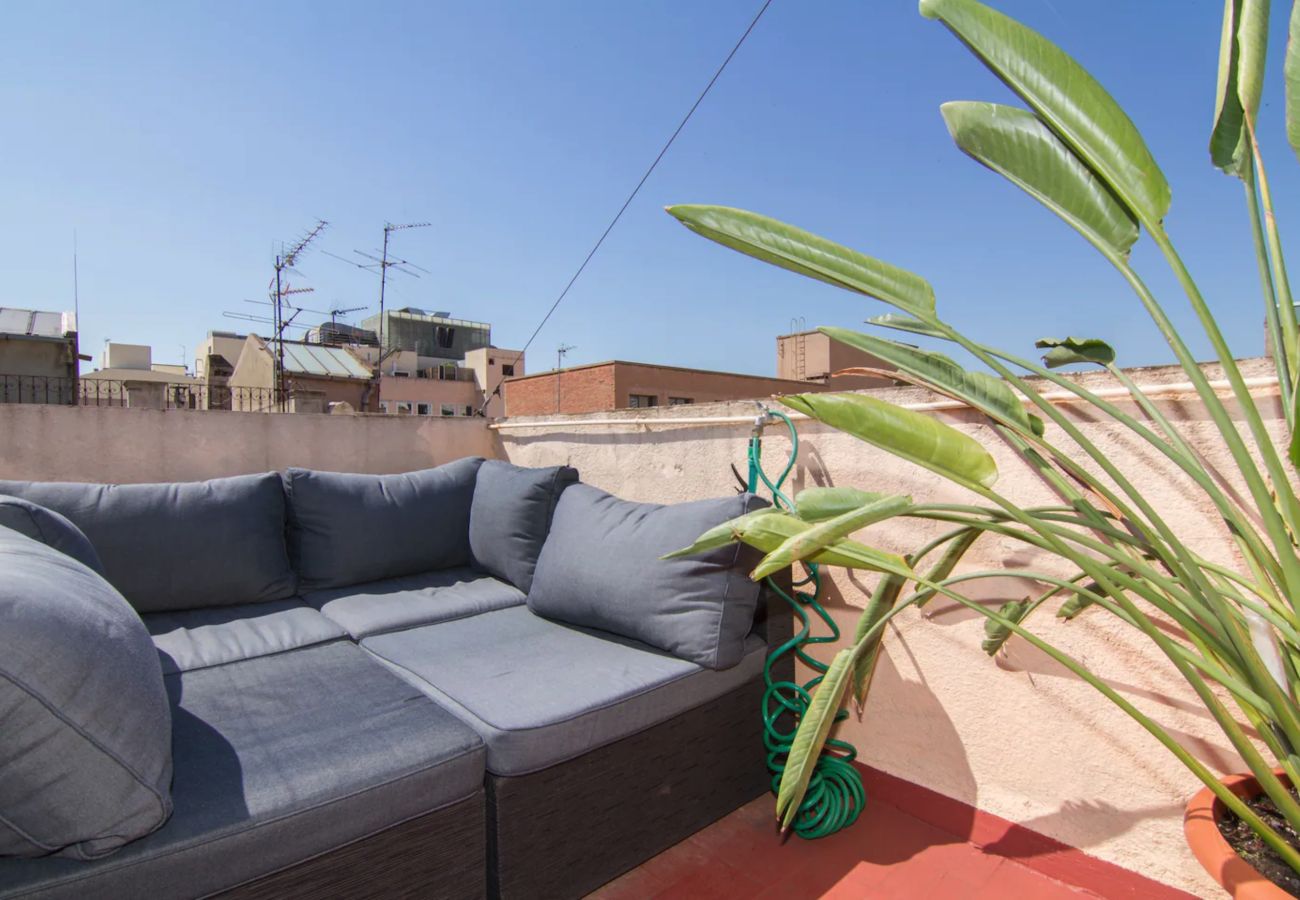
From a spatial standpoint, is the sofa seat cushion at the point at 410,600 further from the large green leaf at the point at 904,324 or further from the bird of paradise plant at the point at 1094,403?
the large green leaf at the point at 904,324

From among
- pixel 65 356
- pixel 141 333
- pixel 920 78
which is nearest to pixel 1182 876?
pixel 920 78

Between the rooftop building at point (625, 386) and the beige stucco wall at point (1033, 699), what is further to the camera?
the rooftop building at point (625, 386)

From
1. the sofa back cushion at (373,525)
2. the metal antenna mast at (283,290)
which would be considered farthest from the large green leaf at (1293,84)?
→ the metal antenna mast at (283,290)

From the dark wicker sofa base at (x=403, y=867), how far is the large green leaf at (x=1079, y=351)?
1.61 metres

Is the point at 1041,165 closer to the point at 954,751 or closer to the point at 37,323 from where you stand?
the point at 954,751

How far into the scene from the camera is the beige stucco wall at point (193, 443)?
8.86 feet

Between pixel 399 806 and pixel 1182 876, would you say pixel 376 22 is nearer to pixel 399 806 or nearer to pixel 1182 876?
pixel 399 806

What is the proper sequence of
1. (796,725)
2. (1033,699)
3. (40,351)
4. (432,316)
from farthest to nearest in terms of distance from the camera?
(432,316), (40,351), (796,725), (1033,699)

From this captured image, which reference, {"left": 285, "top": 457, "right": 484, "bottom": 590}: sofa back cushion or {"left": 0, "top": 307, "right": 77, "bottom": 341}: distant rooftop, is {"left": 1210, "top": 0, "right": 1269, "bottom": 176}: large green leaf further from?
{"left": 0, "top": 307, "right": 77, "bottom": 341}: distant rooftop

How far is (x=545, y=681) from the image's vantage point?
1671mm

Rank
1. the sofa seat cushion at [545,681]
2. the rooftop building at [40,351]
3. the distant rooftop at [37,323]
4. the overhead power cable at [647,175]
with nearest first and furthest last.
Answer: the sofa seat cushion at [545,681]
the overhead power cable at [647,175]
the rooftop building at [40,351]
the distant rooftop at [37,323]

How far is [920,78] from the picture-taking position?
11.0ft

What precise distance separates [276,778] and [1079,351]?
1.85 metres

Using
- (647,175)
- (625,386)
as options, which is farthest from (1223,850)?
(625,386)
